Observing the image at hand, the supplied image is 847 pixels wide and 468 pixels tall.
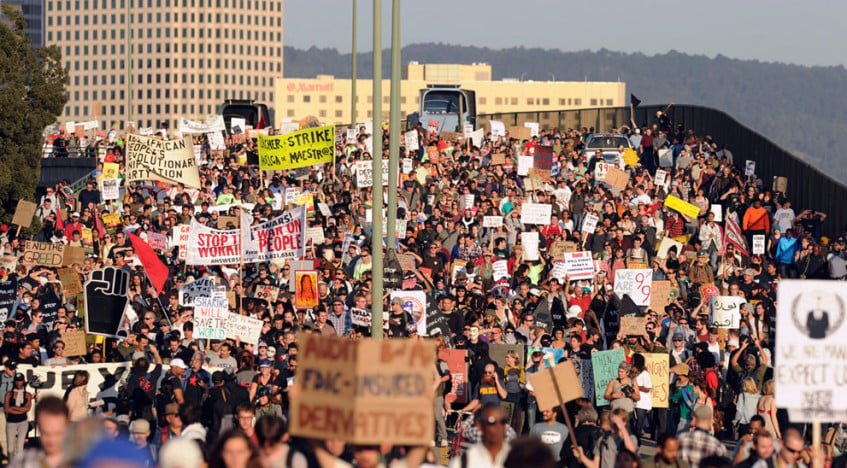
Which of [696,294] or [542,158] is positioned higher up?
[542,158]

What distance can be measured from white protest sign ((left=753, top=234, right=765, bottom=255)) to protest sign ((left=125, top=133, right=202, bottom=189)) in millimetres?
9382

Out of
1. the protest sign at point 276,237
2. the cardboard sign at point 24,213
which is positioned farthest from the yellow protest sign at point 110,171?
the protest sign at point 276,237

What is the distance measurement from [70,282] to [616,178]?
12529 millimetres

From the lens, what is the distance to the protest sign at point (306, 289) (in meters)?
22.4

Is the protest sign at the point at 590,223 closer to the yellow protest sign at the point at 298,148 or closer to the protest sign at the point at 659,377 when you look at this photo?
the yellow protest sign at the point at 298,148

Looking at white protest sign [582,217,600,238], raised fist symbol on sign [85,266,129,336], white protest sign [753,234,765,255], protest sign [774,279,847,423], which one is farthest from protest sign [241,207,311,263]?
protest sign [774,279,847,423]

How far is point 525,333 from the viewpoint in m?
20.2

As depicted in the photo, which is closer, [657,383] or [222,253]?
[657,383]

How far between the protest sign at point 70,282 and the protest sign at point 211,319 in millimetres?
3522

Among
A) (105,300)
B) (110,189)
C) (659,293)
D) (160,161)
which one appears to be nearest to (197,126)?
(110,189)

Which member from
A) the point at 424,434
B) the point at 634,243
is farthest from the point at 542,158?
the point at 424,434

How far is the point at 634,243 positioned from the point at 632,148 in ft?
42.7

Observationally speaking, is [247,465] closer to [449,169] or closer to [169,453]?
[169,453]

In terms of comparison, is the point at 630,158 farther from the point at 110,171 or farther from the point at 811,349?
the point at 811,349
